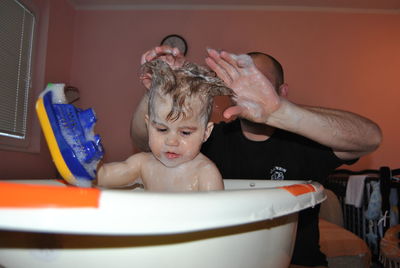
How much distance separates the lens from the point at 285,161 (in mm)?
1351

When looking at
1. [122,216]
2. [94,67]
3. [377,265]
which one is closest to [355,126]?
[122,216]

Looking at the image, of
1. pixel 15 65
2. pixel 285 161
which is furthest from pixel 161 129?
pixel 15 65

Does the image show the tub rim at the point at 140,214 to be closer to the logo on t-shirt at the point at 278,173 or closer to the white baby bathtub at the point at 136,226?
the white baby bathtub at the point at 136,226

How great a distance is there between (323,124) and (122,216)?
0.80 meters

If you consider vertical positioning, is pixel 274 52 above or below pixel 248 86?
above

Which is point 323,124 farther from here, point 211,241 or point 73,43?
point 73,43

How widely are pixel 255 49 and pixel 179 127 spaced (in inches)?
114

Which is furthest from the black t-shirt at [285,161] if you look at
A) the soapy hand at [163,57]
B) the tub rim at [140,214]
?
the tub rim at [140,214]

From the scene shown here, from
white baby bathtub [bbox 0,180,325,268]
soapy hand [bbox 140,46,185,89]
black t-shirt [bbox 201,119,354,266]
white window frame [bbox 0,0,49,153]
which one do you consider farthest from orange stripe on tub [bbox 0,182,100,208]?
white window frame [bbox 0,0,49,153]

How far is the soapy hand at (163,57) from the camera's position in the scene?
97cm

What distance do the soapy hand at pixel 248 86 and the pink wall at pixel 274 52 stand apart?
2.63 metres

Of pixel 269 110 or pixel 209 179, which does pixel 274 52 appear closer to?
pixel 269 110

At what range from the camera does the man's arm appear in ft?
3.11

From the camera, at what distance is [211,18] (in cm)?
366
